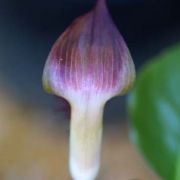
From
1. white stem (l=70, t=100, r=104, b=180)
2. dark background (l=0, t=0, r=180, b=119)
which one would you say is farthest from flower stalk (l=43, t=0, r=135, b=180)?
dark background (l=0, t=0, r=180, b=119)

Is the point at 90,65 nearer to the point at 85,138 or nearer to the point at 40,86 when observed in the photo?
the point at 85,138

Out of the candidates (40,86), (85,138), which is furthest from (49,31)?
(85,138)

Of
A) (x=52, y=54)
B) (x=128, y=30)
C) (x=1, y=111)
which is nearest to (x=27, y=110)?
(x=1, y=111)

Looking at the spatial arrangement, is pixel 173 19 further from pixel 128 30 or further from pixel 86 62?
pixel 86 62

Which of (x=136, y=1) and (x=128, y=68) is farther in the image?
(x=136, y=1)

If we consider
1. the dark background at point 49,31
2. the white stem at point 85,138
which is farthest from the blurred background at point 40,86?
the white stem at point 85,138
